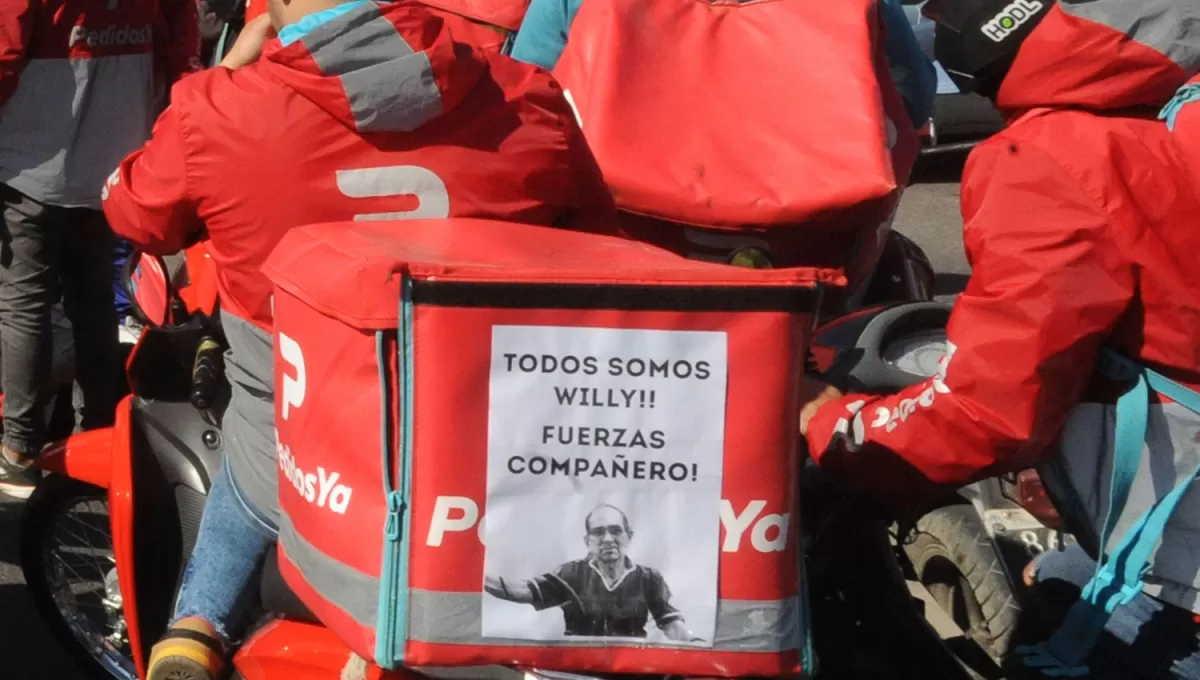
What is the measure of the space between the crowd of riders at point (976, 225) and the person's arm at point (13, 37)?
1.83m

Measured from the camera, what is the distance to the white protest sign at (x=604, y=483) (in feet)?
6.24

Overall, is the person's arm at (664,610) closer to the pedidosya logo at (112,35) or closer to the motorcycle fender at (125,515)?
the motorcycle fender at (125,515)

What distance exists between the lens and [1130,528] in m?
2.36

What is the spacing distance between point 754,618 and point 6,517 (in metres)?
3.61

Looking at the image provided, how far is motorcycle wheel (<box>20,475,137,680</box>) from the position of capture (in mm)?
3770

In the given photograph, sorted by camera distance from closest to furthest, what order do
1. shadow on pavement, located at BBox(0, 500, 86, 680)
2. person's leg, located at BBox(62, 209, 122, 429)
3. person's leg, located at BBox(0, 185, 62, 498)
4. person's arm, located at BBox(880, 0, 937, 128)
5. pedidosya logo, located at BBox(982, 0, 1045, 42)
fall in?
pedidosya logo, located at BBox(982, 0, 1045, 42) < person's arm, located at BBox(880, 0, 937, 128) < shadow on pavement, located at BBox(0, 500, 86, 680) < person's leg, located at BBox(0, 185, 62, 498) < person's leg, located at BBox(62, 209, 122, 429)

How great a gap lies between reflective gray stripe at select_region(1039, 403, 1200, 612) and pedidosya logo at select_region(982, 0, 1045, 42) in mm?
634

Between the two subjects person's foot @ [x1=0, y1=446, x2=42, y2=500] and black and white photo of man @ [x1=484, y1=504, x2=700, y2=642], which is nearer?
black and white photo of man @ [x1=484, y1=504, x2=700, y2=642]

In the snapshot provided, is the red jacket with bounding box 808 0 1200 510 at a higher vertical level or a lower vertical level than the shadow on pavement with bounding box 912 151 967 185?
higher

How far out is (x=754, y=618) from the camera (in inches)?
79.1

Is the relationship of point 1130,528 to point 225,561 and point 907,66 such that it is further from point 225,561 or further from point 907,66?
point 225,561

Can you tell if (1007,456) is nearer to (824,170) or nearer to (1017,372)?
(1017,372)

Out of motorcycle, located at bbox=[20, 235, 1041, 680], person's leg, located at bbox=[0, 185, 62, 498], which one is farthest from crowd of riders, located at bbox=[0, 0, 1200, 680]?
person's leg, located at bbox=[0, 185, 62, 498]

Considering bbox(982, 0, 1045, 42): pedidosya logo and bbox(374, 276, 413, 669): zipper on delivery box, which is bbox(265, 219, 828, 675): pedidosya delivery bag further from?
bbox(982, 0, 1045, 42): pedidosya logo
